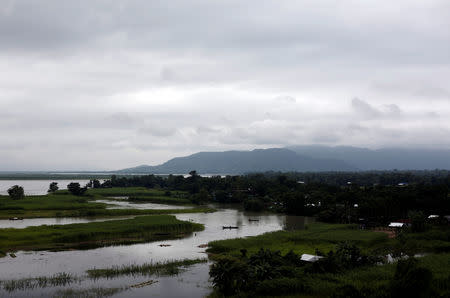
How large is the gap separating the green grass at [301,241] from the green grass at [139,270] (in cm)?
650

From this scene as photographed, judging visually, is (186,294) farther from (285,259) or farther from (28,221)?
(28,221)

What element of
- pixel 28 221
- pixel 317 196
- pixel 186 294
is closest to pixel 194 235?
pixel 186 294

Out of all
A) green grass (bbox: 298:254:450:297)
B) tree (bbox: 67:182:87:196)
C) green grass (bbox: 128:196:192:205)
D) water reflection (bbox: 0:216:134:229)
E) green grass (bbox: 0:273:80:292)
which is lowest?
green grass (bbox: 128:196:192:205)

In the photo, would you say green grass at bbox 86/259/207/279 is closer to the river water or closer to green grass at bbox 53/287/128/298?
the river water

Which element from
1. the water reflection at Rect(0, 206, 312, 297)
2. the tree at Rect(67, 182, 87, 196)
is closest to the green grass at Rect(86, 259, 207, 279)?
the water reflection at Rect(0, 206, 312, 297)

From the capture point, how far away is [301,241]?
39062mm

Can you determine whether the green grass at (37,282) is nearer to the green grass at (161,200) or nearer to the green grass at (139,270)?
the green grass at (139,270)

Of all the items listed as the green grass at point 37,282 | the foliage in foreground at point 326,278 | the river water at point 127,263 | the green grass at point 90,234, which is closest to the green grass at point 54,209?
the river water at point 127,263

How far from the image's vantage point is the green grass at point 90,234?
37469 mm

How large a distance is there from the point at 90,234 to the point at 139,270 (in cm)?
1472

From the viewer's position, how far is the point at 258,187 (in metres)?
97.1

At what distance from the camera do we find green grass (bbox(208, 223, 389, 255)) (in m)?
35.4

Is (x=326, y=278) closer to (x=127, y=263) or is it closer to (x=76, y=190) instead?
(x=127, y=263)

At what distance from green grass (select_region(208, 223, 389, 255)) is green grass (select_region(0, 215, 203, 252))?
32.5 feet
